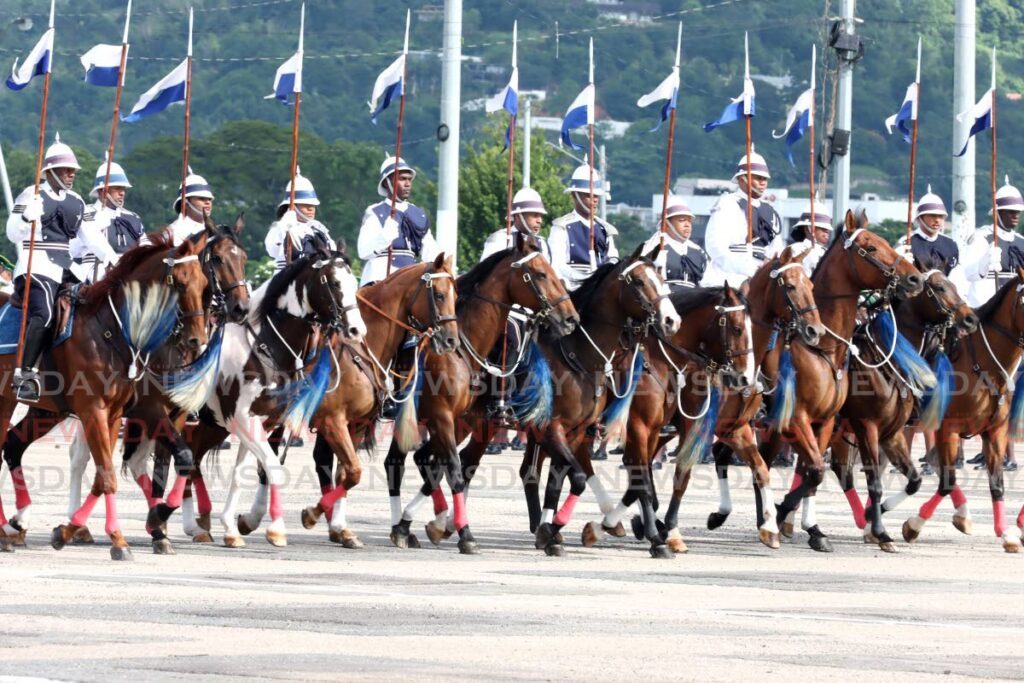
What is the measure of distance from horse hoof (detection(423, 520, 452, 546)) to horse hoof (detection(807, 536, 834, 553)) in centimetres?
303

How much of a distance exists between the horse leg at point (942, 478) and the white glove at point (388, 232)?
5.07 meters

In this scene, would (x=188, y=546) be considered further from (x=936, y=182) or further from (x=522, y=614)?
(x=936, y=182)

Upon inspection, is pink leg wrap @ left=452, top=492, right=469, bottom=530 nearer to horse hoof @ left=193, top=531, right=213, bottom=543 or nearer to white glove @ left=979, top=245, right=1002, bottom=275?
horse hoof @ left=193, top=531, right=213, bottom=543

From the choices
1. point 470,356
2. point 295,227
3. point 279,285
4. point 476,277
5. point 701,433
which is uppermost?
point 295,227

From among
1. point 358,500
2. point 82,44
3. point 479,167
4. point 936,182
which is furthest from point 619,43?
point 358,500

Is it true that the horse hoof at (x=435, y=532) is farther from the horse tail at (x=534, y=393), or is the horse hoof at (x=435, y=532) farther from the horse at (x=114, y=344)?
the horse at (x=114, y=344)

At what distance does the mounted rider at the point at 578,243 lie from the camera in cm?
1952

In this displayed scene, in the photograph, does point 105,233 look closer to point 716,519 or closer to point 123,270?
point 123,270

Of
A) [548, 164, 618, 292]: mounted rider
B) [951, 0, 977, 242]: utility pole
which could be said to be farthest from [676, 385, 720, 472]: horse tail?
[951, 0, 977, 242]: utility pole

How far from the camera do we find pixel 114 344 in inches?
648

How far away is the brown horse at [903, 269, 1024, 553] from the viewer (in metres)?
19.1

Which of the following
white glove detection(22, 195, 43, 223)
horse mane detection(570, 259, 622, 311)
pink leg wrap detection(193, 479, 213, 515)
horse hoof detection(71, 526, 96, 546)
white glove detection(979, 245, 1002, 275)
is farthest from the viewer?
white glove detection(979, 245, 1002, 275)

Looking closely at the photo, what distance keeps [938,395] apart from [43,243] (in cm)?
767

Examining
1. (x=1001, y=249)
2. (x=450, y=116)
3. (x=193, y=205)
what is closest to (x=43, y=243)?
(x=193, y=205)
